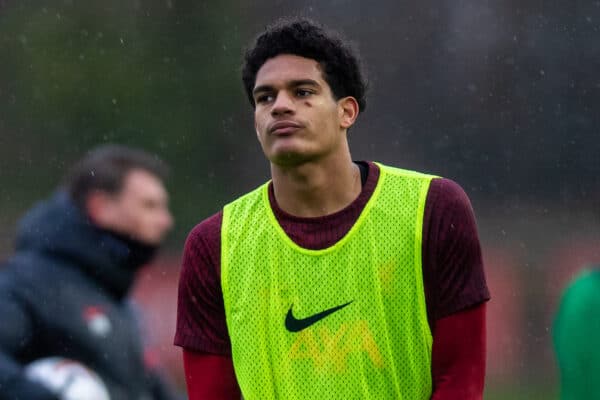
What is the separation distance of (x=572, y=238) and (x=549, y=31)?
0.85 m

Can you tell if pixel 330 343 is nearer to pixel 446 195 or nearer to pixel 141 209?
pixel 446 195

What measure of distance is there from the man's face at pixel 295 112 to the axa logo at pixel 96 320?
195cm

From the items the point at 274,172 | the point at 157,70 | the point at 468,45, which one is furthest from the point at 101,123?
the point at 274,172

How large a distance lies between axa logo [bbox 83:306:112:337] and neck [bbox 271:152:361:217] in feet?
6.19

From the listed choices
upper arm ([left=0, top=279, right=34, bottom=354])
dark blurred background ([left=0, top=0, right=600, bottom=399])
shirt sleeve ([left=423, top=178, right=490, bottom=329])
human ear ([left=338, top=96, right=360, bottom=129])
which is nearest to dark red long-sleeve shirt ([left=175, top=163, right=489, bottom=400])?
shirt sleeve ([left=423, top=178, right=490, bottom=329])

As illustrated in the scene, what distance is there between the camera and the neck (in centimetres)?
329

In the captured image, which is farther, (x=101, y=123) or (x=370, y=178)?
(x=101, y=123)

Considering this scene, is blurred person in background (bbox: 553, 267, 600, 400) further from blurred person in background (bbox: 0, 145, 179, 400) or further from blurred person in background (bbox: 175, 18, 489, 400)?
blurred person in background (bbox: 175, 18, 489, 400)

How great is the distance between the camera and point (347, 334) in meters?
3.24

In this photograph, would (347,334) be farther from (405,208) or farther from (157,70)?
(157,70)

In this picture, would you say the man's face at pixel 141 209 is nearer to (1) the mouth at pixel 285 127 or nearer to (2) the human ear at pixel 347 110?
(2) the human ear at pixel 347 110

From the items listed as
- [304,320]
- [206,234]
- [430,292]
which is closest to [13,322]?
[206,234]

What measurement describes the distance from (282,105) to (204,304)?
0.51 m

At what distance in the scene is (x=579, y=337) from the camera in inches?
211
